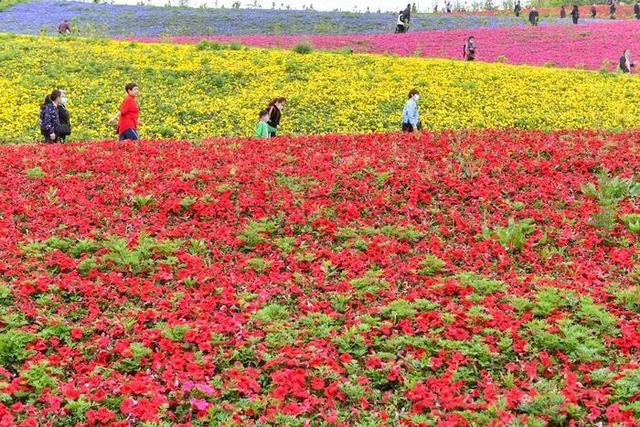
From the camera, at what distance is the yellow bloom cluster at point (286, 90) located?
71.3 feet

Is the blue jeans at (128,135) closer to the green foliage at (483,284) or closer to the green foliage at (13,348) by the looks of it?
the green foliage at (13,348)

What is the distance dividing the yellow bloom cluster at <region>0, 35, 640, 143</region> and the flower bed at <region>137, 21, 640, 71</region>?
4300 mm

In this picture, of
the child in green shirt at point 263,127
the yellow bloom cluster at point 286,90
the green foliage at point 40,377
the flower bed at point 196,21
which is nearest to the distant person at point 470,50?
the yellow bloom cluster at point 286,90

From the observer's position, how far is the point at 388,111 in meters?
23.1

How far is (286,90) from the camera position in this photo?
25.4 m

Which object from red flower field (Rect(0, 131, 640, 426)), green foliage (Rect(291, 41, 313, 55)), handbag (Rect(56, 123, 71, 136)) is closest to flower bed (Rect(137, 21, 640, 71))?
green foliage (Rect(291, 41, 313, 55))

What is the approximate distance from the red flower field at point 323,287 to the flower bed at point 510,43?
23.3 meters

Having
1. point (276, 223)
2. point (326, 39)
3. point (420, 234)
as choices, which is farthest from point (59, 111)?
point (326, 39)

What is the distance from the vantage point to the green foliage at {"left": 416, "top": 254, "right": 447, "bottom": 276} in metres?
8.30

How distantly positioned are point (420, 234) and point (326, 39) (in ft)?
101

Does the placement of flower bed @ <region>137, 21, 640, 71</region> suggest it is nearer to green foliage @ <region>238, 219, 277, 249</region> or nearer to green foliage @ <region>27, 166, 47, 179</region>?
green foliage @ <region>27, 166, 47, 179</region>

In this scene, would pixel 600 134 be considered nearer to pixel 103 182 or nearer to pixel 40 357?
pixel 103 182

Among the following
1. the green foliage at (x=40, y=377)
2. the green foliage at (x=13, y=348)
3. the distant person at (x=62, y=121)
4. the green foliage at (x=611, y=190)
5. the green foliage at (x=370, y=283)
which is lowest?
the green foliage at (x=40, y=377)

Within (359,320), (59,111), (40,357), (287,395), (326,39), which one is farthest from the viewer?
(326,39)
